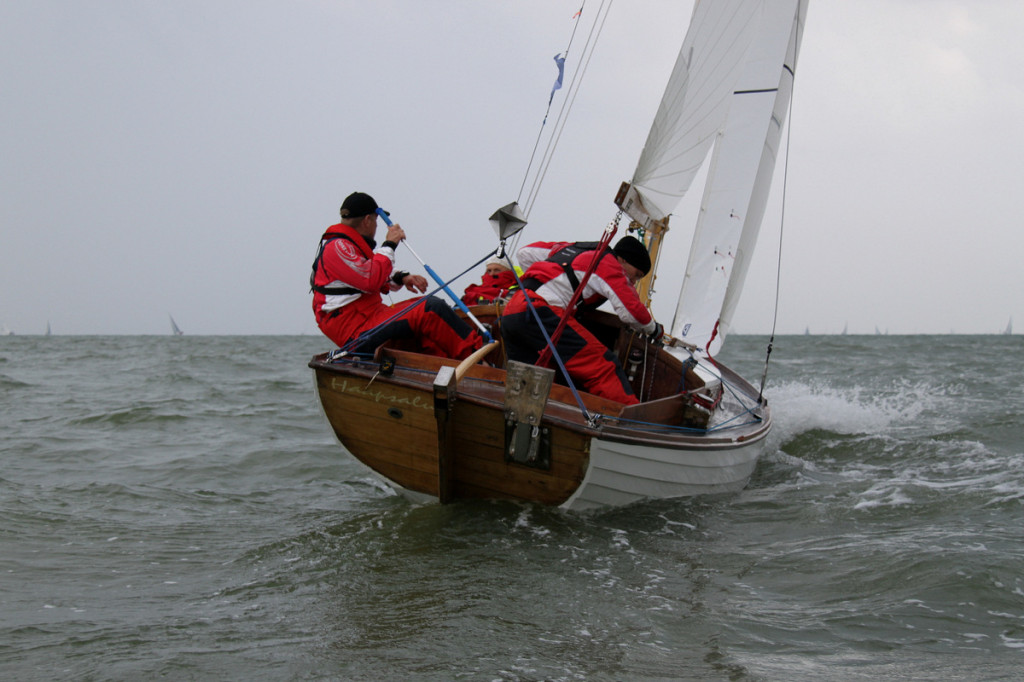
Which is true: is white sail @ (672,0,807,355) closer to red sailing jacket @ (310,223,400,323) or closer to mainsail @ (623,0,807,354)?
mainsail @ (623,0,807,354)

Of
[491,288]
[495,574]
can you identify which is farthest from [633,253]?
[495,574]

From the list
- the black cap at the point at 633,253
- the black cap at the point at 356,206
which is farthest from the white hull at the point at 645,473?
the black cap at the point at 356,206

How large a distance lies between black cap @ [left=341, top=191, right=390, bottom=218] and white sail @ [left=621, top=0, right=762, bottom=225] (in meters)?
1.68

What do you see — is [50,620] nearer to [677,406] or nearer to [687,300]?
[677,406]

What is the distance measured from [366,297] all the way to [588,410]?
148 centimetres

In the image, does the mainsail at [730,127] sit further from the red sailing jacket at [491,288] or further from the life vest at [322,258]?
the life vest at [322,258]

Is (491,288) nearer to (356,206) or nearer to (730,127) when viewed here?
(356,206)

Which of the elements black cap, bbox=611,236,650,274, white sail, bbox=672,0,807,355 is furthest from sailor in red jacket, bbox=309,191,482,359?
white sail, bbox=672,0,807,355

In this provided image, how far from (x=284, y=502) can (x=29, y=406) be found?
625 cm

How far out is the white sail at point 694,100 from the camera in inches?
232

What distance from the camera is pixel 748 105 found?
25.5 ft

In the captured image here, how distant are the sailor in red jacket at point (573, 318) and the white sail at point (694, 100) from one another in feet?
2.82

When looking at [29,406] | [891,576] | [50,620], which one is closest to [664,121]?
[891,576]

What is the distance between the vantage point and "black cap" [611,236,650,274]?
496 centimetres
